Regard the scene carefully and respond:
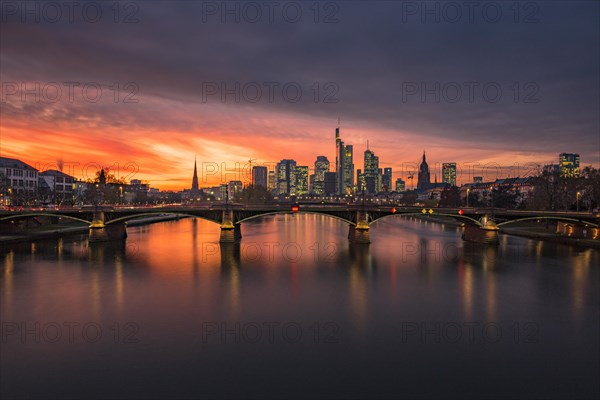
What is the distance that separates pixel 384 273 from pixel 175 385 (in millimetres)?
30713

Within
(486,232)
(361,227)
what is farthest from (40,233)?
(486,232)

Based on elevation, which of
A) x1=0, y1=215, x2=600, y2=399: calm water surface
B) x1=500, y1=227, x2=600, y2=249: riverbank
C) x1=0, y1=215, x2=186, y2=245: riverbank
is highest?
x1=0, y1=215, x2=186, y2=245: riverbank

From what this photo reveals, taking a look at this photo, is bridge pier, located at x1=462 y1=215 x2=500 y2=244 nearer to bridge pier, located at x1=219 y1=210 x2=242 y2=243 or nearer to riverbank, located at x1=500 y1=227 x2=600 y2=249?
riverbank, located at x1=500 y1=227 x2=600 y2=249

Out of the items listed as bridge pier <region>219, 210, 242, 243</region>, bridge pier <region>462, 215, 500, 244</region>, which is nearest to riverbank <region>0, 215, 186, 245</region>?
bridge pier <region>219, 210, 242, 243</region>

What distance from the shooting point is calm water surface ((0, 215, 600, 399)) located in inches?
711

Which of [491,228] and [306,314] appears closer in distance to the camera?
[306,314]

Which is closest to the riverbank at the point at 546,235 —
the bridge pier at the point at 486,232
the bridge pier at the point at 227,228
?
the bridge pier at the point at 486,232

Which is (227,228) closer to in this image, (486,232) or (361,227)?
(361,227)

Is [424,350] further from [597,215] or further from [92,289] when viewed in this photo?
[597,215]

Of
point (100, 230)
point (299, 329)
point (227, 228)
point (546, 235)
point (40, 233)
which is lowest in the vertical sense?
point (299, 329)

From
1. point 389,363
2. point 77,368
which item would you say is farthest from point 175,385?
point 389,363

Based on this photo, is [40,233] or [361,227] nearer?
[40,233]

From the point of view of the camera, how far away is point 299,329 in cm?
2544

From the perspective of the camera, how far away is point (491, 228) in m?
65.9
